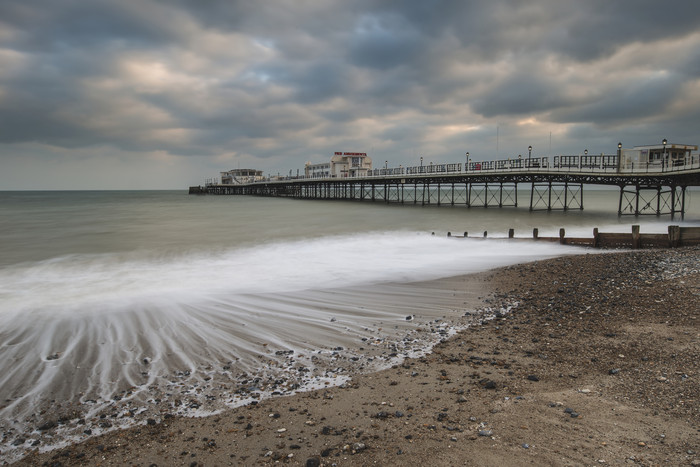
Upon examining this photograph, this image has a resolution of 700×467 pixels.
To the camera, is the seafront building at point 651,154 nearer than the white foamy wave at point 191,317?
No

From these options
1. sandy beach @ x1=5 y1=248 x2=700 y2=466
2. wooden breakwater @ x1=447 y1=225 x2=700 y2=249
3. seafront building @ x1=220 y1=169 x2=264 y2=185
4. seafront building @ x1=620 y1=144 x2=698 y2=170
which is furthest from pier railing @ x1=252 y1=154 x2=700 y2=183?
seafront building @ x1=220 y1=169 x2=264 y2=185

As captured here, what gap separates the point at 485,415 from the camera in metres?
3.83

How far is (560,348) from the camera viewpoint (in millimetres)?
5410

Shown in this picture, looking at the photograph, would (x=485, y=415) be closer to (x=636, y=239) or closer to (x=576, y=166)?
(x=636, y=239)

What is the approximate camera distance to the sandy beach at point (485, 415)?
3324 mm

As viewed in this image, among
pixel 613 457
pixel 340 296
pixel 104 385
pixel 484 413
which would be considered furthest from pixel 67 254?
pixel 613 457

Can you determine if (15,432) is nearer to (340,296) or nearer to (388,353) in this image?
(388,353)

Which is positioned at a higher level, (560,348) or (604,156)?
(604,156)

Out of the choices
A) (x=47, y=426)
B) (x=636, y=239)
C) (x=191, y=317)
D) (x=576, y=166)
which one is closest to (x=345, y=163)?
(x=576, y=166)

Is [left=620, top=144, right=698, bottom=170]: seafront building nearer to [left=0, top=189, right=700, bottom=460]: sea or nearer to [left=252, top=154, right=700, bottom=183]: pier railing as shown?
[left=252, top=154, right=700, bottom=183]: pier railing

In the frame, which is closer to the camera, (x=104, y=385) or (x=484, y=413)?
(x=484, y=413)

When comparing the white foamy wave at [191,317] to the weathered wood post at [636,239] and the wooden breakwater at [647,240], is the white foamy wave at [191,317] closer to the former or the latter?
the wooden breakwater at [647,240]

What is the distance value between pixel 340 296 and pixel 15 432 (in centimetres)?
594

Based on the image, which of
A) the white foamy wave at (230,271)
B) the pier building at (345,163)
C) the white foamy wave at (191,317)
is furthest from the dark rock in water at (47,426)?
the pier building at (345,163)
